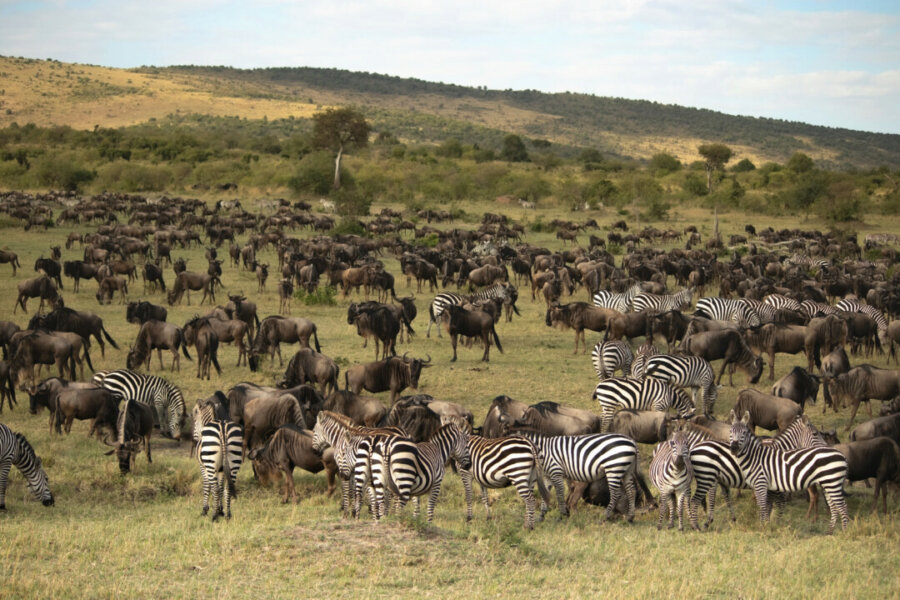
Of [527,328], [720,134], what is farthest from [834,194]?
[720,134]

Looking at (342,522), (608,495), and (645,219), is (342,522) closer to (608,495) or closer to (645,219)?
(608,495)

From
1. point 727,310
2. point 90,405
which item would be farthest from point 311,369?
point 727,310

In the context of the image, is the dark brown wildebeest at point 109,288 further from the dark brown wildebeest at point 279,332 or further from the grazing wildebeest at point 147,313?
the dark brown wildebeest at point 279,332

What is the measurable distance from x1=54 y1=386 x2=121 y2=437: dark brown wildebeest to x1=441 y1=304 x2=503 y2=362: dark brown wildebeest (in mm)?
7747

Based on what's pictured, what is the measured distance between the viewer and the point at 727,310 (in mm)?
20812

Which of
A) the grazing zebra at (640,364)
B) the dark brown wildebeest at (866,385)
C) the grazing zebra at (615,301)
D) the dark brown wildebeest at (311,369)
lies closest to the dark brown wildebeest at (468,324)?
the grazing zebra at (640,364)

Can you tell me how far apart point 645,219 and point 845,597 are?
152 ft

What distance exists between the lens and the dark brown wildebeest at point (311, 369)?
14.6m

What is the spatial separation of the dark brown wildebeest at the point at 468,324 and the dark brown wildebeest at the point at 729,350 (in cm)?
444

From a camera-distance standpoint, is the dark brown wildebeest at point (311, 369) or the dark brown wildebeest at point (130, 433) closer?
the dark brown wildebeest at point (130, 433)

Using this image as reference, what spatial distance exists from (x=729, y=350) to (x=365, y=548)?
10426 mm

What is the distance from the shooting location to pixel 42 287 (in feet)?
72.7

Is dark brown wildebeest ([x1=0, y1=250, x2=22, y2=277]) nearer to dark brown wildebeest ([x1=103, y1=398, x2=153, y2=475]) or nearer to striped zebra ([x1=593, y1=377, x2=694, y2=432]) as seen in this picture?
dark brown wildebeest ([x1=103, y1=398, x2=153, y2=475])

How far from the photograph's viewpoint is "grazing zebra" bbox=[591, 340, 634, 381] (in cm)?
1596
